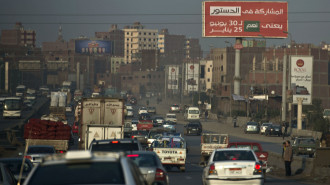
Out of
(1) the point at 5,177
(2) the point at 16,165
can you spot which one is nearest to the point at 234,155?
(2) the point at 16,165

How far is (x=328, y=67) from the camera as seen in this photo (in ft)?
545

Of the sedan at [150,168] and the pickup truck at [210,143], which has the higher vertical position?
the sedan at [150,168]

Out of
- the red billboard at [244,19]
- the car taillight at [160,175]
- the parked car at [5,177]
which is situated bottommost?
the car taillight at [160,175]

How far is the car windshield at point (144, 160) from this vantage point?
18.5m

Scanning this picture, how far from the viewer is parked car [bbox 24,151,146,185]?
28.9ft

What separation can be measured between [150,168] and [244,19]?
91934 mm

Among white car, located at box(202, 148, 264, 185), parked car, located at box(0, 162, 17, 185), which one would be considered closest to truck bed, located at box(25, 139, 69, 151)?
white car, located at box(202, 148, 264, 185)

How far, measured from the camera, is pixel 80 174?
893 cm

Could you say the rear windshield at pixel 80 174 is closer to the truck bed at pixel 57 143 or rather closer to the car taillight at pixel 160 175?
the car taillight at pixel 160 175

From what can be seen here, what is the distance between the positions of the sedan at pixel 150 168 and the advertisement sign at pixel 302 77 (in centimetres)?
6236

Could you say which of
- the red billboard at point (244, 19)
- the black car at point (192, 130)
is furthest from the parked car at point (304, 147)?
the red billboard at point (244, 19)

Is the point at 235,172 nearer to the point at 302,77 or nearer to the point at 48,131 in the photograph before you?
the point at 48,131

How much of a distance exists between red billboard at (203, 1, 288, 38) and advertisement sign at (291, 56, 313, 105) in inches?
1100

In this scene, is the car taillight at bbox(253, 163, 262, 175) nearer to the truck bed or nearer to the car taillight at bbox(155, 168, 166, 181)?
the car taillight at bbox(155, 168, 166, 181)
